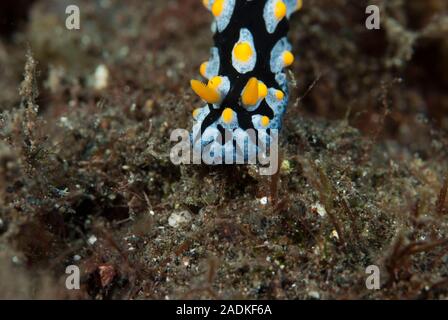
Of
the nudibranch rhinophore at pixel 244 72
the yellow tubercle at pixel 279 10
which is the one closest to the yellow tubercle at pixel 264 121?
the nudibranch rhinophore at pixel 244 72

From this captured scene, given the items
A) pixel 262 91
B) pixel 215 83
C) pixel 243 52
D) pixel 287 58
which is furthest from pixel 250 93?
pixel 287 58

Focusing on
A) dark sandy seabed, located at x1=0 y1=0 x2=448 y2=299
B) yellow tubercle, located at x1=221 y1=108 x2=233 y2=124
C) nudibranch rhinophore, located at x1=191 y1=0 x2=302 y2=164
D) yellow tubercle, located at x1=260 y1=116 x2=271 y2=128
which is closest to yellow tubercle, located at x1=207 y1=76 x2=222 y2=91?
nudibranch rhinophore, located at x1=191 y1=0 x2=302 y2=164

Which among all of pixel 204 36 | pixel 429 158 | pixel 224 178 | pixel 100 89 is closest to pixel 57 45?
pixel 100 89

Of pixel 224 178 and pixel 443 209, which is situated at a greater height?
pixel 224 178

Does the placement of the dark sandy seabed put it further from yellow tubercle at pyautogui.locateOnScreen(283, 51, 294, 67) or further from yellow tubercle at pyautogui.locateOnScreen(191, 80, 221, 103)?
yellow tubercle at pyautogui.locateOnScreen(191, 80, 221, 103)

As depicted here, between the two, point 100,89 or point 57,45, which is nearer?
point 100,89

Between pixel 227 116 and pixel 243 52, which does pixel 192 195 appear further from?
pixel 243 52

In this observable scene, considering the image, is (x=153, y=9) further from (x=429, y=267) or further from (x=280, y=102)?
(x=429, y=267)

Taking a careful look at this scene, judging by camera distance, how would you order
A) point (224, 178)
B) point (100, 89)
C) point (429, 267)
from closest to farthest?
point (429, 267) → point (224, 178) → point (100, 89)
